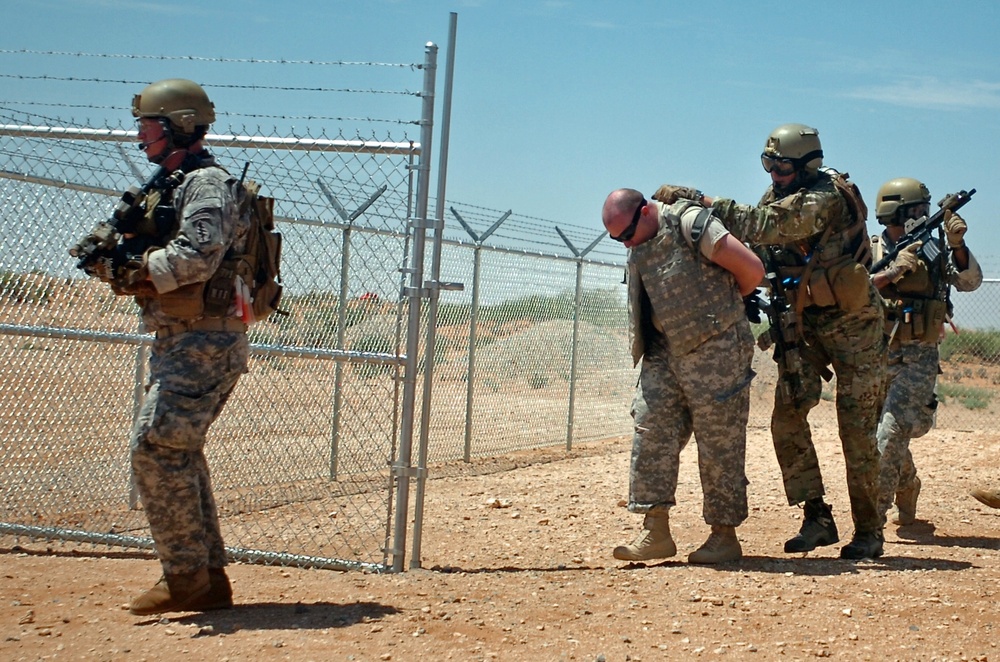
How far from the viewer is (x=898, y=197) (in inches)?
277

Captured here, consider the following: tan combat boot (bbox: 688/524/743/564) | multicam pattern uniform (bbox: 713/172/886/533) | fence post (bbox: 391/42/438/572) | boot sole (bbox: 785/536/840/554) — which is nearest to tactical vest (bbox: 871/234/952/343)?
multicam pattern uniform (bbox: 713/172/886/533)

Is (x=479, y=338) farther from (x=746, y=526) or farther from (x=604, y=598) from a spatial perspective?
(x=604, y=598)

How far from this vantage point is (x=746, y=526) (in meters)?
7.13

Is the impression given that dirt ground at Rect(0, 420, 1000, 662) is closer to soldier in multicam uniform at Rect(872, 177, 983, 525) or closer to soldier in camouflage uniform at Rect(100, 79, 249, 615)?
soldier in camouflage uniform at Rect(100, 79, 249, 615)

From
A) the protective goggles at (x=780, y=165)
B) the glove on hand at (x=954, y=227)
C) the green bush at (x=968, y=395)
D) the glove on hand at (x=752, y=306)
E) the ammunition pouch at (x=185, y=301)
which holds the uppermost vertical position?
the protective goggles at (x=780, y=165)

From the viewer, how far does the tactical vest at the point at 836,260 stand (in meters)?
5.64

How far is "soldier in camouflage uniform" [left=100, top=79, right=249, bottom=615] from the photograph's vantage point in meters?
4.22

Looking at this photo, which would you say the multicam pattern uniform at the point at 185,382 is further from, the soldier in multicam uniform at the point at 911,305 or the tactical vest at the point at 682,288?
the soldier in multicam uniform at the point at 911,305

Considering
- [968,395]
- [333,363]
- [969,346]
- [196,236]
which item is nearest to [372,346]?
[333,363]

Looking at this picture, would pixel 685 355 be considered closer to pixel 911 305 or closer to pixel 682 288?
pixel 682 288

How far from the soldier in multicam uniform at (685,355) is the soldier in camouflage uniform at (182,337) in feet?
6.42

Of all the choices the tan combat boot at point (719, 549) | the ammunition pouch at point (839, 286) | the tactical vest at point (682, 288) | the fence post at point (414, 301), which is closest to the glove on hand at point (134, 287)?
the fence post at point (414, 301)

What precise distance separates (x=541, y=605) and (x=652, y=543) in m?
1.02

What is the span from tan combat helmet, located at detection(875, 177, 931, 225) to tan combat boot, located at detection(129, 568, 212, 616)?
482cm
